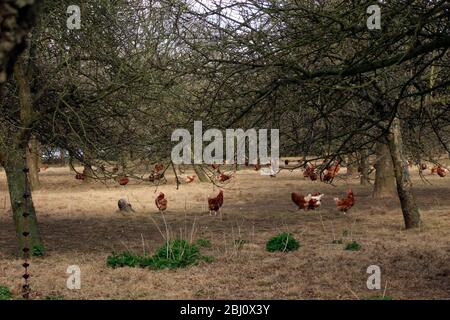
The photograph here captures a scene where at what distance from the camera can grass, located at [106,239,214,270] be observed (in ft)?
26.8

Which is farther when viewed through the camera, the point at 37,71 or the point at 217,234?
the point at 217,234

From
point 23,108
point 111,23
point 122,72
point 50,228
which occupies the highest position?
point 111,23

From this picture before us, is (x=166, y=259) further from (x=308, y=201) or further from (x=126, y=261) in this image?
(x=308, y=201)

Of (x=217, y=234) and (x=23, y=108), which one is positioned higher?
(x=23, y=108)

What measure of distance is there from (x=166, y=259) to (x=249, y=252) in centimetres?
166

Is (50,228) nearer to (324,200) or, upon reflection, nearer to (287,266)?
(287,266)

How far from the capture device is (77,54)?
9039mm

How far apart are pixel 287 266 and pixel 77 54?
4.62m

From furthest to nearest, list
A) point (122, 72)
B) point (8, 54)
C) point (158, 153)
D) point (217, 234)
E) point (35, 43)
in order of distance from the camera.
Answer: point (217, 234) → point (122, 72) → point (35, 43) → point (158, 153) → point (8, 54)

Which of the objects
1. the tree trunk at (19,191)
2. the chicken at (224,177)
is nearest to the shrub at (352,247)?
the chicken at (224,177)

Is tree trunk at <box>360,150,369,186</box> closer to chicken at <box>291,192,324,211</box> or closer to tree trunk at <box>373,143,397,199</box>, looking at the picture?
tree trunk at <box>373,143,397,199</box>

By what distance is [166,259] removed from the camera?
27.0ft
